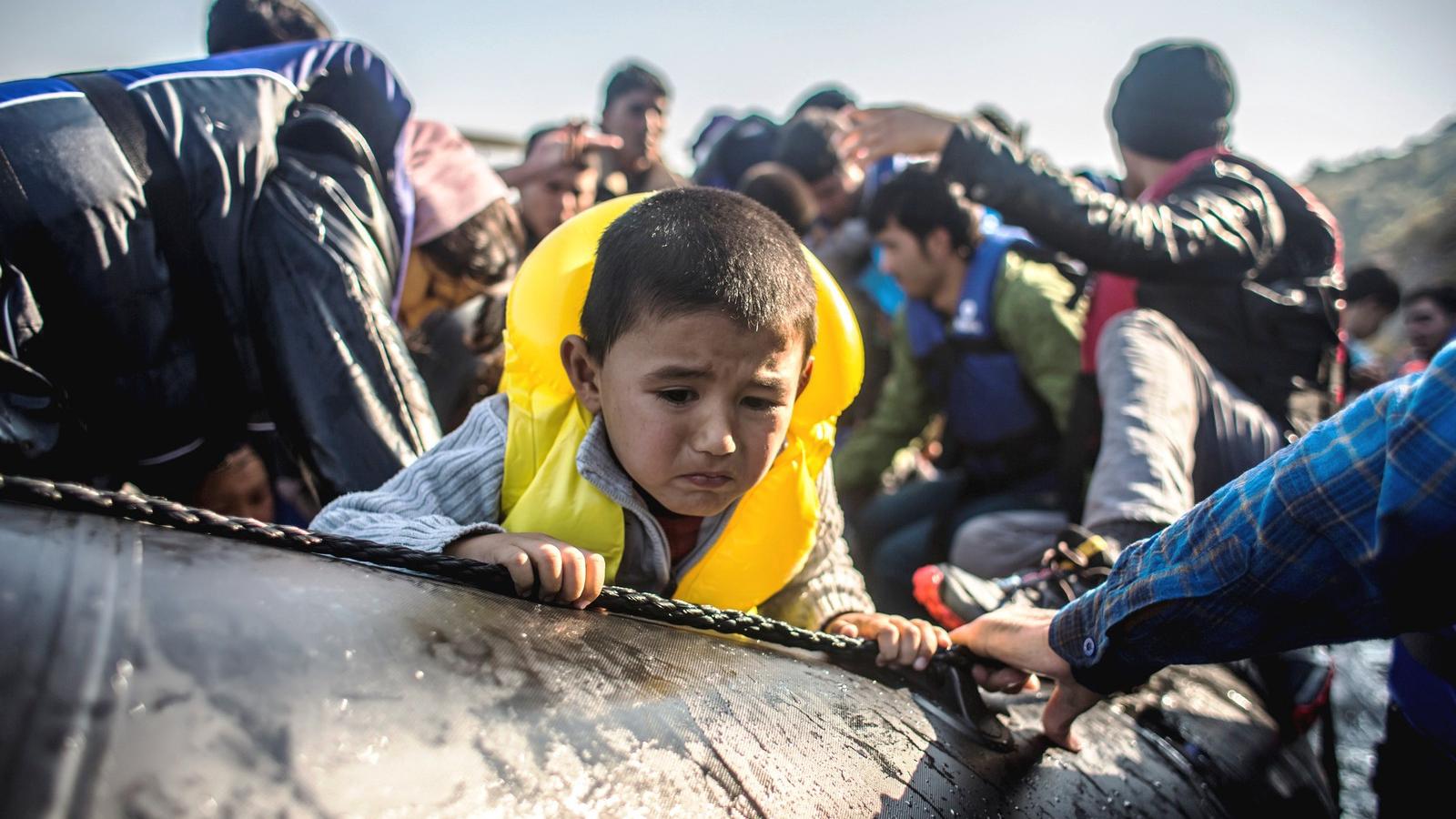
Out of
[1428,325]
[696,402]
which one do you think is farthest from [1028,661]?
[1428,325]

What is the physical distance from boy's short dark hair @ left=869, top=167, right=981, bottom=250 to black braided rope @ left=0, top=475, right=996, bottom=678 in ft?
7.54

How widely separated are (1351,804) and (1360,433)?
2.25m

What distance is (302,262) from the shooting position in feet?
6.03

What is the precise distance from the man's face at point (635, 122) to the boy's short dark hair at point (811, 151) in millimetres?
965

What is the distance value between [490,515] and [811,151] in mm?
3726

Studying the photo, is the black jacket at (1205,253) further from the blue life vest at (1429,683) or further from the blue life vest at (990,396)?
the blue life vest at (1429,683)

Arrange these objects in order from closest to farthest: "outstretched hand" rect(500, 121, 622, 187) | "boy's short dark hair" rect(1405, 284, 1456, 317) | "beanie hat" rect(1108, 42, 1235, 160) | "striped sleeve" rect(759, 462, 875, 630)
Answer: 1. "striped sleeve" rect(759, 462, 875, 630)
2. "beanie hat" rect(1108, 42, 1235, 160)
3. "outstretched hand" rect(500, 121, 622, 187)
4. "boy's short dark hair" rect(1405, 284, 1456, 317)

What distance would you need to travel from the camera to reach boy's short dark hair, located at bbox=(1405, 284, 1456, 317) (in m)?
5.56

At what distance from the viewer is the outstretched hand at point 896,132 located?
2.93 meters

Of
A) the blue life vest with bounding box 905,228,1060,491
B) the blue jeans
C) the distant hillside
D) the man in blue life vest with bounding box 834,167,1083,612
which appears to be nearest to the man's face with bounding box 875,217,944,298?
the man in blue life vest with bounding box 834,167,1083,612

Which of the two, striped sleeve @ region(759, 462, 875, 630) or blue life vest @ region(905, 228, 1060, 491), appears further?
blue life vest @ region(905, 228, 1060, 491)

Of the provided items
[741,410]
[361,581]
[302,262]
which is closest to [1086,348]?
[741,410]

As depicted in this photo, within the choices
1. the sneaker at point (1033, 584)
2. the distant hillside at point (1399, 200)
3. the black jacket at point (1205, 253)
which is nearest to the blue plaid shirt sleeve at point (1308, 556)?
the sneaker at point (1033, 584)

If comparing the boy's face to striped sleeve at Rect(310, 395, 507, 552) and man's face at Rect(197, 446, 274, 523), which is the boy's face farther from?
man's face at Rect(197, 446, 274, 523)
